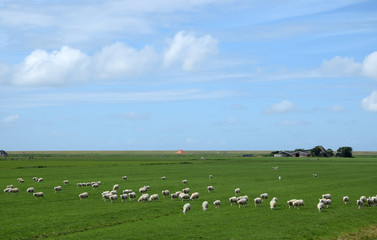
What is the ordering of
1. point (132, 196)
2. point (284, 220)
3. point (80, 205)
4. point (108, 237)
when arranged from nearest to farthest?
point (108, 237)
point (284, 220)
point (80, 205)
point (132, 196)

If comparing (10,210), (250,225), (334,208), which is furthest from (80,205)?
(334,208)

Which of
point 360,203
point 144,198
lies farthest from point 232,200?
point 360,203

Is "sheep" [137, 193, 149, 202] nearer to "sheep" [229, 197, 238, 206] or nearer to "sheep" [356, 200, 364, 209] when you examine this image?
"sheep" [229, 197, 238, 206]

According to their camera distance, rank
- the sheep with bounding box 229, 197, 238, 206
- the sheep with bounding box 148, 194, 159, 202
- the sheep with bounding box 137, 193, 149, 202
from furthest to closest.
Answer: the sheep with bounding box 148, 194, 159, 202
the sheep with bounding box 137, 193, 149, 202
the sheep with bounding box 229, 197, 238, 206

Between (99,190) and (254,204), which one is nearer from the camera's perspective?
(254,204)

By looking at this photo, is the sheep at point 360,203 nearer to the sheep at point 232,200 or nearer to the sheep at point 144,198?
the sheep at point 232,200

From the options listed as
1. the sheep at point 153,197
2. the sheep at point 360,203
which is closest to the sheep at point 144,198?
the sheep at point 153,197

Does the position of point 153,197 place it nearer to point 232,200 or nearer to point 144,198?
point 144,198

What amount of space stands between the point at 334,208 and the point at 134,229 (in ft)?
54.3

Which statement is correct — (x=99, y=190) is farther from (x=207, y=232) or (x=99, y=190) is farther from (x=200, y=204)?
(x=207, y=232)

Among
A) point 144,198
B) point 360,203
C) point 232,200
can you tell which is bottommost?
point 144,198

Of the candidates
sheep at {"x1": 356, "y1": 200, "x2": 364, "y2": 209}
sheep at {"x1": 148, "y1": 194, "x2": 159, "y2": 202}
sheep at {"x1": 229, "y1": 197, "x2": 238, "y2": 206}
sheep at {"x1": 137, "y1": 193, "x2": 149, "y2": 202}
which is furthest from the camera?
sheep at {"x1": 148, "y1": 194, "x2": 159, "y2": 202}

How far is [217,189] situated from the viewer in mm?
47156

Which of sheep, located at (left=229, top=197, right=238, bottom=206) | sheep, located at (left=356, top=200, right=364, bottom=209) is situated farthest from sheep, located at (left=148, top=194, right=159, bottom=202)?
sheep, located at (left=356, top=200, right=364, bottom=209)
